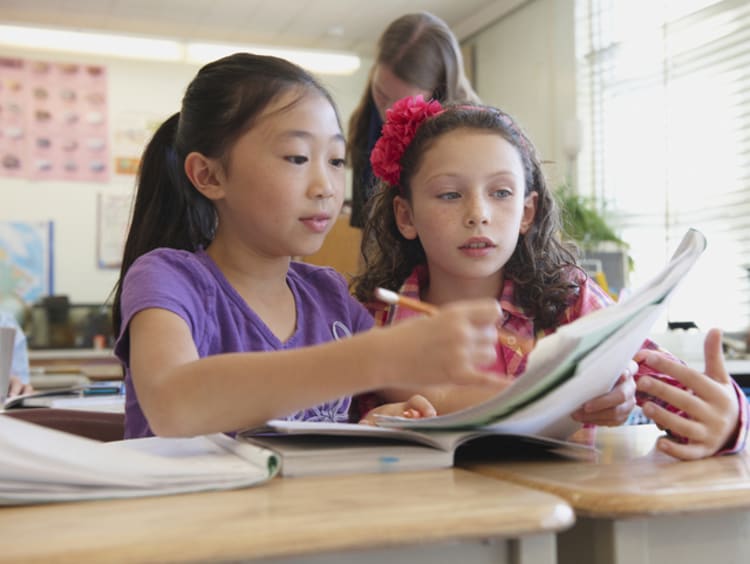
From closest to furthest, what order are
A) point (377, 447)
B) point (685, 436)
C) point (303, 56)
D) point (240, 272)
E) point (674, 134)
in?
point (377, 447), point (685, 436), point (240, 272), point (674, 134), point (303, 56)

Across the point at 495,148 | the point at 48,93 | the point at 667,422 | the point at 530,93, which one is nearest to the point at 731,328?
the point at 530,93

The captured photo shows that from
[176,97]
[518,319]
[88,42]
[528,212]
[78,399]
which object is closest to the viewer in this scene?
[518,319]

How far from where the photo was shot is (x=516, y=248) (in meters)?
1.38

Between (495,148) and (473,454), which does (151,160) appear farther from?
(473,454)

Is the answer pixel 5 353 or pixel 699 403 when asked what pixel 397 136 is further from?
pixel 5 353

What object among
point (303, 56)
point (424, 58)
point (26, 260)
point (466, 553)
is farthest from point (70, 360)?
point (466, 553)

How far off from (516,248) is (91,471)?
34.2 inches

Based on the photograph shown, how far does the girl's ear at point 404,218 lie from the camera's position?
4.52 ft

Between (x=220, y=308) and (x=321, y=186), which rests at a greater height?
(x=321, y=186)

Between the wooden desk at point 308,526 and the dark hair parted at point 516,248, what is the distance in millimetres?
672

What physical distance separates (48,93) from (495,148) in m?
5.19

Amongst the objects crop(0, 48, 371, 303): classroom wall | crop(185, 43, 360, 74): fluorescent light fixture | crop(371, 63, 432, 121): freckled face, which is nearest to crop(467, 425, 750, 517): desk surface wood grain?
crop(371, 63, 432, 121): freckled face

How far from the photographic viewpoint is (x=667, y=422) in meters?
0.86

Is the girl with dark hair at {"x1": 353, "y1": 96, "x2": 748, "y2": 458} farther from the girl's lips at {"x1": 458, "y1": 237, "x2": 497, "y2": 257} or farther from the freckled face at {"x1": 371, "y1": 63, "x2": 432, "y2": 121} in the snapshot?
the freckled face at {"x1": 371, "y1": 63, "x2": 432, "y2": 121}
